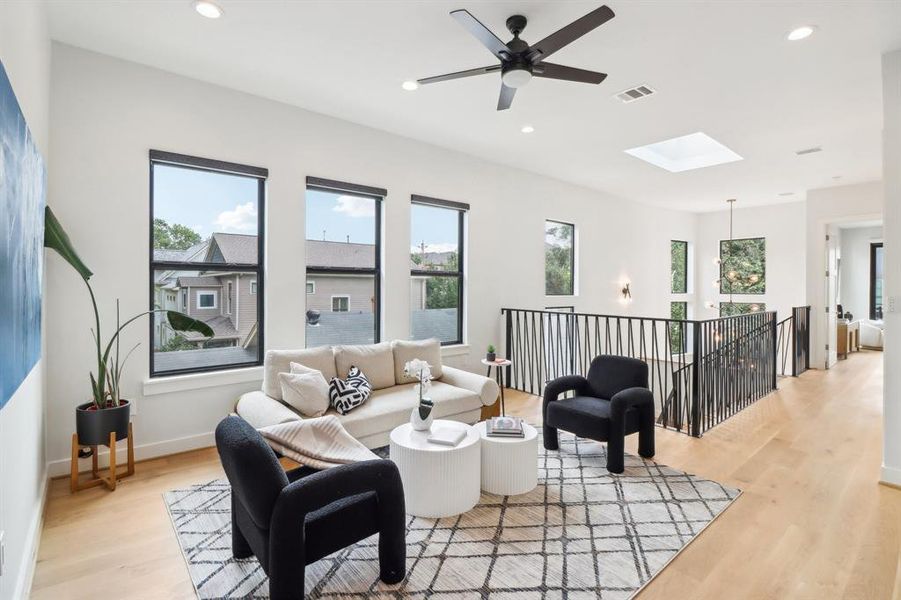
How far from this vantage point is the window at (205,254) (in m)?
3.62

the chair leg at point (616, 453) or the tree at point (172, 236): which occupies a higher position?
the tree at point (172, 236)

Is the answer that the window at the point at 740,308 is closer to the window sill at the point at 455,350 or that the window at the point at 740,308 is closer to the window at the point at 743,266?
the window at the point at 743,266

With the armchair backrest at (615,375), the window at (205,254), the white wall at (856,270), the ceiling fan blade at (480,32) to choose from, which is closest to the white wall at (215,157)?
the window at (205,254)

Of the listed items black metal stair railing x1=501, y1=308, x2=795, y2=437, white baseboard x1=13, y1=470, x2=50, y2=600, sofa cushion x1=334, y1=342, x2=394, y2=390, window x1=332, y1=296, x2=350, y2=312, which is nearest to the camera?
white baseboard x1=13, y1=470, x2=50, y2=600

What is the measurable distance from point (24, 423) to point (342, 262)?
112 inches

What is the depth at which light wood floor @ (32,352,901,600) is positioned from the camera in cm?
209

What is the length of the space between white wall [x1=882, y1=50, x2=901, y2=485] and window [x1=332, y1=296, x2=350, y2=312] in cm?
434

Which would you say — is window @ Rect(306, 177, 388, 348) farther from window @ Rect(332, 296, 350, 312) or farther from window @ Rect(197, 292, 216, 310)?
window @ Rect(197, 292, 216, 310)

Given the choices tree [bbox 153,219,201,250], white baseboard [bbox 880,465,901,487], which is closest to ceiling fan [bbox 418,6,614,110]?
tree [bbox 153,219,201,250]

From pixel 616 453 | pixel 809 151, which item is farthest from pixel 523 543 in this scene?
pixel 809 151

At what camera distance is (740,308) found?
30.9 ft

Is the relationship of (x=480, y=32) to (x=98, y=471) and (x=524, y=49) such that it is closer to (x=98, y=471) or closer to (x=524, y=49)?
(x=524, y=49)

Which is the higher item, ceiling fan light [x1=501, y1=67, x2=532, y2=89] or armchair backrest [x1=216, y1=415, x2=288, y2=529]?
ceiling fan light [x1=501, y1=67, x2=532, y2=89]

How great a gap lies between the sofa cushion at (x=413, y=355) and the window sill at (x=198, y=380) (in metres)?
1.23
